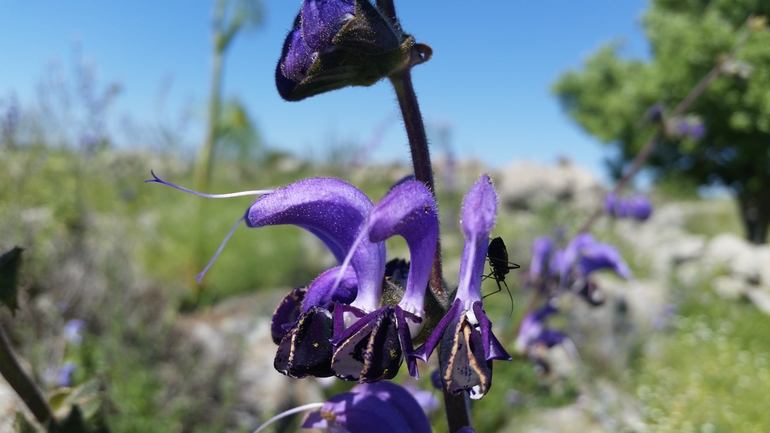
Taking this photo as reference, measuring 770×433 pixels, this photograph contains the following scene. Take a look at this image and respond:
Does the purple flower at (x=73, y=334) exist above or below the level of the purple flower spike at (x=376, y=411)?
below

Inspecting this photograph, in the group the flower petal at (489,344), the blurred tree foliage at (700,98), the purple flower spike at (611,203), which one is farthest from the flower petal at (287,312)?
the blurred tree foliage at (700,98)

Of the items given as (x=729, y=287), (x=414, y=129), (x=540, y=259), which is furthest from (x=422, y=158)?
(x=729, y=287)

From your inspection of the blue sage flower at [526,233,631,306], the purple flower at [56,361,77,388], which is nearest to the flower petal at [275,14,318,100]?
the purple flower at [56,361,77,388]

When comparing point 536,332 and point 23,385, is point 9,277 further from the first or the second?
point 536,332

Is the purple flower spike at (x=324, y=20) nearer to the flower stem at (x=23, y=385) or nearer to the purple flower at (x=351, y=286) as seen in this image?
the purple flower at (x=351, y=286)

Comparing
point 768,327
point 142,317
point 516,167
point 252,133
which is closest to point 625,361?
point 768,327

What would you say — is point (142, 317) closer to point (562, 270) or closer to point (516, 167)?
point (562, 270)
